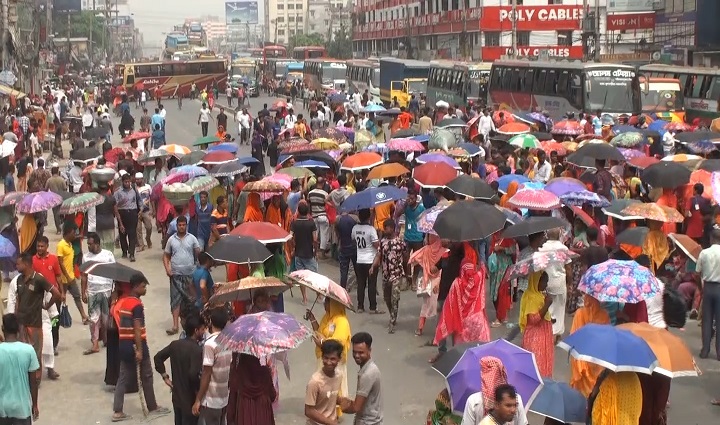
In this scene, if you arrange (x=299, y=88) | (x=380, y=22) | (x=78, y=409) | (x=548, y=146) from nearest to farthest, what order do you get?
(x=78, y=409), (x=548, y=146), (x=299, y=88), (x=380, y=22)

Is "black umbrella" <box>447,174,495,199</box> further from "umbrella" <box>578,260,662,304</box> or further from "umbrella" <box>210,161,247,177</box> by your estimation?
"umbrella" <box>210,161,247,177</box>

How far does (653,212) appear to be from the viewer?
11711 millimetres

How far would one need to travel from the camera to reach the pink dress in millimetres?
9297

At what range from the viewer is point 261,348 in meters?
7.13

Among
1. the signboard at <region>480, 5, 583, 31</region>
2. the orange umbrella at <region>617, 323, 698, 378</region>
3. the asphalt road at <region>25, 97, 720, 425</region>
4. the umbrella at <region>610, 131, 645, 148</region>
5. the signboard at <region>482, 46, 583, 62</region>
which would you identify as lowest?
the asphalt road at <region>25, 97, 720, 425</region>

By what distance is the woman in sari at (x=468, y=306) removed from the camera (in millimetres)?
9984

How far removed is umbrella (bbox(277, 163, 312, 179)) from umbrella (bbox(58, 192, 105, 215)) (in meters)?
3.27

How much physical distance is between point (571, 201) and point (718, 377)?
3317 millimetres

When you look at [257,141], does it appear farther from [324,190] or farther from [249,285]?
[249,285]

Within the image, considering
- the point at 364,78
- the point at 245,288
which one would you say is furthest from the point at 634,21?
the point at 245,288

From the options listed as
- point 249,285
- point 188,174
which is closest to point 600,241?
point 249,285

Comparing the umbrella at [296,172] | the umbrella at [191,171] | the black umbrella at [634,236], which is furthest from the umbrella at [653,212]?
the umbrella at [191,171]

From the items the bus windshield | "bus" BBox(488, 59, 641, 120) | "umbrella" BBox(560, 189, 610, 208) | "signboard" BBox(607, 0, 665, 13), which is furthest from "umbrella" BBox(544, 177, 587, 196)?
"signboard" BBox(607, 0, 665, 13)

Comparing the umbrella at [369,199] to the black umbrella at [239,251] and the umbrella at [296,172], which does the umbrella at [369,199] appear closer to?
the black umbrella at [239,251]
